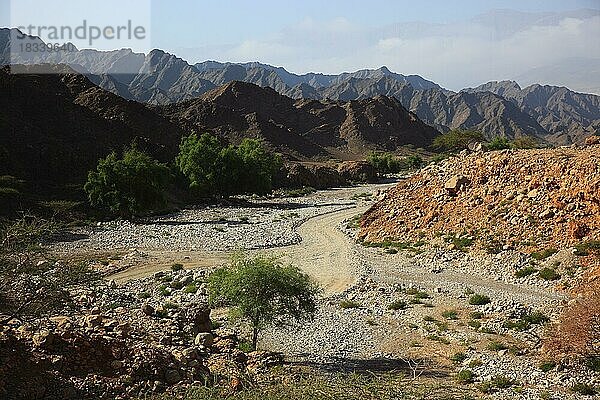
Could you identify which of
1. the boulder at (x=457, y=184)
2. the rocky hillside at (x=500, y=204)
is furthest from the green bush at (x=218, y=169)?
the boulder at (x=457, y=184)

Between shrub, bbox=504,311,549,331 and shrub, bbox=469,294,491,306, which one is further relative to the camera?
shrub, bbox=469,294,491,306

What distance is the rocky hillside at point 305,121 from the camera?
4208 inches

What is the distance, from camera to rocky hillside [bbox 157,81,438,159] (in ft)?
351

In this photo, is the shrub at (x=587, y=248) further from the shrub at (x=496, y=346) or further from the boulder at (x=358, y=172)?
the boulder at (x=358, y=172)

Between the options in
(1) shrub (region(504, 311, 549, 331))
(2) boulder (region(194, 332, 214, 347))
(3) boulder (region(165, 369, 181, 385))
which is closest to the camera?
(3) boulder (region(165, 369, 181, 385))

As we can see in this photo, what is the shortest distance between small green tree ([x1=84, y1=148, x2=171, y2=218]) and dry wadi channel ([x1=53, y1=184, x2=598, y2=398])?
5.86ft

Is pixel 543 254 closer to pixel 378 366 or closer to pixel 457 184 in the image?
pixel 457 184

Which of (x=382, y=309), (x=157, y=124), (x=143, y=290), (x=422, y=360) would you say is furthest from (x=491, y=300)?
(x=157, y=124)

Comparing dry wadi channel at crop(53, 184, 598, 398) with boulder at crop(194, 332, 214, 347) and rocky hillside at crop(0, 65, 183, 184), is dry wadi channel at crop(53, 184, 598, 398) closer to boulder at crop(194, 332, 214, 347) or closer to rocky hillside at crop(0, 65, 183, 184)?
boulder at crop(194, 332, 214, 347)

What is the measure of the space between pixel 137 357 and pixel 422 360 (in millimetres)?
6901

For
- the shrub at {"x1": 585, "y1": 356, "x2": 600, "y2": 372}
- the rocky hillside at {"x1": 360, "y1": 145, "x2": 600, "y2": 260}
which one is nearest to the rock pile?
the shrub at {"x1": 585, "y1": 356, "x2": 600, "y2": 372}

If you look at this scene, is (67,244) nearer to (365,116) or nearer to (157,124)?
(157,124)

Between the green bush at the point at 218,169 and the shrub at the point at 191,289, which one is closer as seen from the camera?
the shrub at the point at 191,289

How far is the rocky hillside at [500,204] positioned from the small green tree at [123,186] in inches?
635
